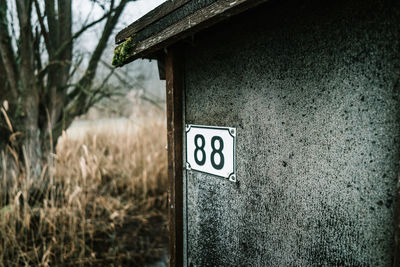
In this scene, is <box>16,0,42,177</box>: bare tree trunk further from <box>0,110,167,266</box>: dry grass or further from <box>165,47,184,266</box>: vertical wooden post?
<box>165,47,184,266</box>: vertical wooden post

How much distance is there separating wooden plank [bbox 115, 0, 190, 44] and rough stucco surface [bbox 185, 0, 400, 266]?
8.6 inches

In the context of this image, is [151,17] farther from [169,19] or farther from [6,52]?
[6,52]

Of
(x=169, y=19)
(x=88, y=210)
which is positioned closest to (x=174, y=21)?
(x=169, y=19)

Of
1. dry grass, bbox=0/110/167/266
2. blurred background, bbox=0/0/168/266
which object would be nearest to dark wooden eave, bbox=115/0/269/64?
blurred background, bbox=0/0/168/266

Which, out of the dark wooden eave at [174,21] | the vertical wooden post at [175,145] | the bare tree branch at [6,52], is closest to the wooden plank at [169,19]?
the dark wooden eave at [174,21]

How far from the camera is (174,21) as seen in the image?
0.96m

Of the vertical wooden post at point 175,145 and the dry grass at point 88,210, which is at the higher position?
the vertical wooden post at point 175,145

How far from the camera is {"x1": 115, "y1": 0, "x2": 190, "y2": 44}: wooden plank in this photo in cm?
96

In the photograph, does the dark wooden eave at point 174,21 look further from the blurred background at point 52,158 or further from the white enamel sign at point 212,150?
the blurred background at point 52,158

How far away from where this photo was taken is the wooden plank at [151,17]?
96cm

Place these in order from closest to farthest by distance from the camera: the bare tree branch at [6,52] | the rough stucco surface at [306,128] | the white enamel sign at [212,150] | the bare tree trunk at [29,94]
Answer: the rough stucco surface at [306,128] → the white enamel sign at [212,150] → the bare tree trunk at [29,94] → the bare tree branch at [6,52]

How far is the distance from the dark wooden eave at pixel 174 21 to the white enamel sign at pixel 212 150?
0.41 metres

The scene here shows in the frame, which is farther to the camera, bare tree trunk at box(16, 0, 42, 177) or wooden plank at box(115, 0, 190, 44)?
bare tree trunk at box(16, 0, 42, 177)

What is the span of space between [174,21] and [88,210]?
114 inches
